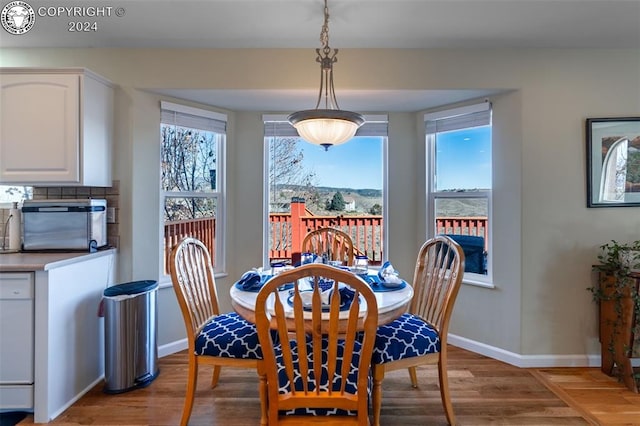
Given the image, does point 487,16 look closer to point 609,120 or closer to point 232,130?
point 609,120

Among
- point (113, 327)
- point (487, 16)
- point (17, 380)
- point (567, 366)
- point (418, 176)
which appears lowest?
point (567, 366)

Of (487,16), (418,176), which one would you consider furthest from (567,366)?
(487,16)

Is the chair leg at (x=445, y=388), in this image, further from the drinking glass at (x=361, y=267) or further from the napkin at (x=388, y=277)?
the drinking glass at (x=361, y=267)

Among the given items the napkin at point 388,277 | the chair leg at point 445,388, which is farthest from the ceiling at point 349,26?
the chair leg at point 445,388

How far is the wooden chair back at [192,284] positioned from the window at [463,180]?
2062mm

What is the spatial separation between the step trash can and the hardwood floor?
3.2 inches

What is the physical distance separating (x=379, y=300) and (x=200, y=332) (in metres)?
1.03

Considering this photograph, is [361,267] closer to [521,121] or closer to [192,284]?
[192,284]

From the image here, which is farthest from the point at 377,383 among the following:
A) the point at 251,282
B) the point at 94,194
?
the point at 94,194

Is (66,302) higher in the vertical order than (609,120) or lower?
lower

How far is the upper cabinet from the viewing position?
2180 mm

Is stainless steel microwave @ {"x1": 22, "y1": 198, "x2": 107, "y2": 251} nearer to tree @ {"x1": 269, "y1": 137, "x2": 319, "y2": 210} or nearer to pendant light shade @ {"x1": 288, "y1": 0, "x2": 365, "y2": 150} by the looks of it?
tree @ {"x1": 269, "y1": 137, "x2": 319, "y2": 210}

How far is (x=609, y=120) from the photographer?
8.26ft

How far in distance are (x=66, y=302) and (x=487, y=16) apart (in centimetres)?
329
